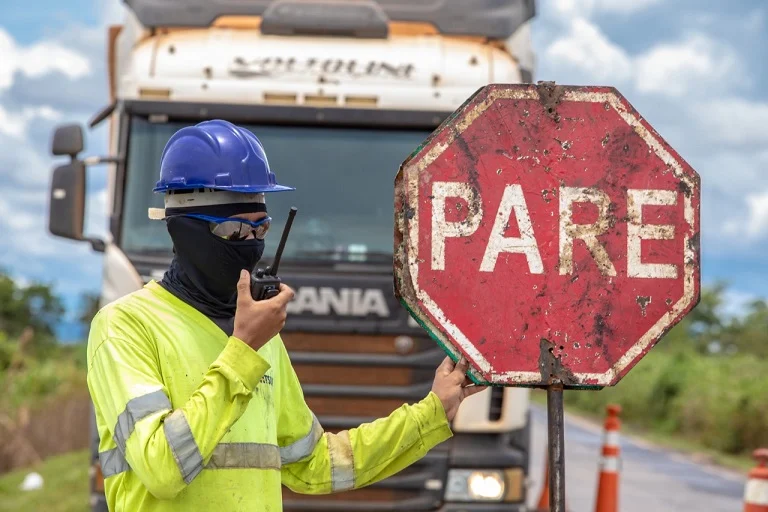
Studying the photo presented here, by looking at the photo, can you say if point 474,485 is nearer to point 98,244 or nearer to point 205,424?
point 98,244

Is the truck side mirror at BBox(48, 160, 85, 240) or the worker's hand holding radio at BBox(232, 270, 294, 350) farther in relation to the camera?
the truck side mirror at BBox(48, 160, 85, 240)

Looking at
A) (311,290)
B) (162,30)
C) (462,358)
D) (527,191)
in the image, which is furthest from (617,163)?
(162,30)

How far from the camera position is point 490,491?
6.47 metres

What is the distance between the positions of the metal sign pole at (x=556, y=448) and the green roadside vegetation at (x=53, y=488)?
9.13m

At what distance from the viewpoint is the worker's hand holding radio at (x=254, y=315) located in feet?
9.10

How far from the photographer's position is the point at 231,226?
3092 mm

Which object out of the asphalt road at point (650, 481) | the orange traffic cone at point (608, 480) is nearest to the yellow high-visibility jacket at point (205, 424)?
the orange traffic cone at point (608, 480)

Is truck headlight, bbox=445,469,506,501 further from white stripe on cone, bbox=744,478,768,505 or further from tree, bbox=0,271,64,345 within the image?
tree, bbox=0,271,64,345

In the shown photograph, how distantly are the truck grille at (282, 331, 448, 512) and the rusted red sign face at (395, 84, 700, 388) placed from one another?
3.52m

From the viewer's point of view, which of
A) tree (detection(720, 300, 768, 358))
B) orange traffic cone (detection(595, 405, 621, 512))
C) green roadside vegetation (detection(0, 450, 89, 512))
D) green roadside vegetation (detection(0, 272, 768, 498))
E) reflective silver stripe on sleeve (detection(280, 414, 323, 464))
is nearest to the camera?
reflective silver stripe on sleeve (detection(280, 414, 323, 464))

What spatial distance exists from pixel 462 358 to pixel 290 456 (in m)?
0.75

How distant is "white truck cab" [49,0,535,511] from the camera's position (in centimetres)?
644

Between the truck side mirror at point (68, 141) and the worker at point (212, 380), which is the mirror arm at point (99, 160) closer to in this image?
the truck side mirror at point (68, 141)

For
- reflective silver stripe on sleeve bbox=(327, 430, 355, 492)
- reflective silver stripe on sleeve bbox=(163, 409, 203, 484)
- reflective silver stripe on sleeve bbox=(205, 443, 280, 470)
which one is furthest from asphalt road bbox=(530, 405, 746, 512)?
reflective silver stripe on sleeve bbox=(163, 409, 203, 484)
